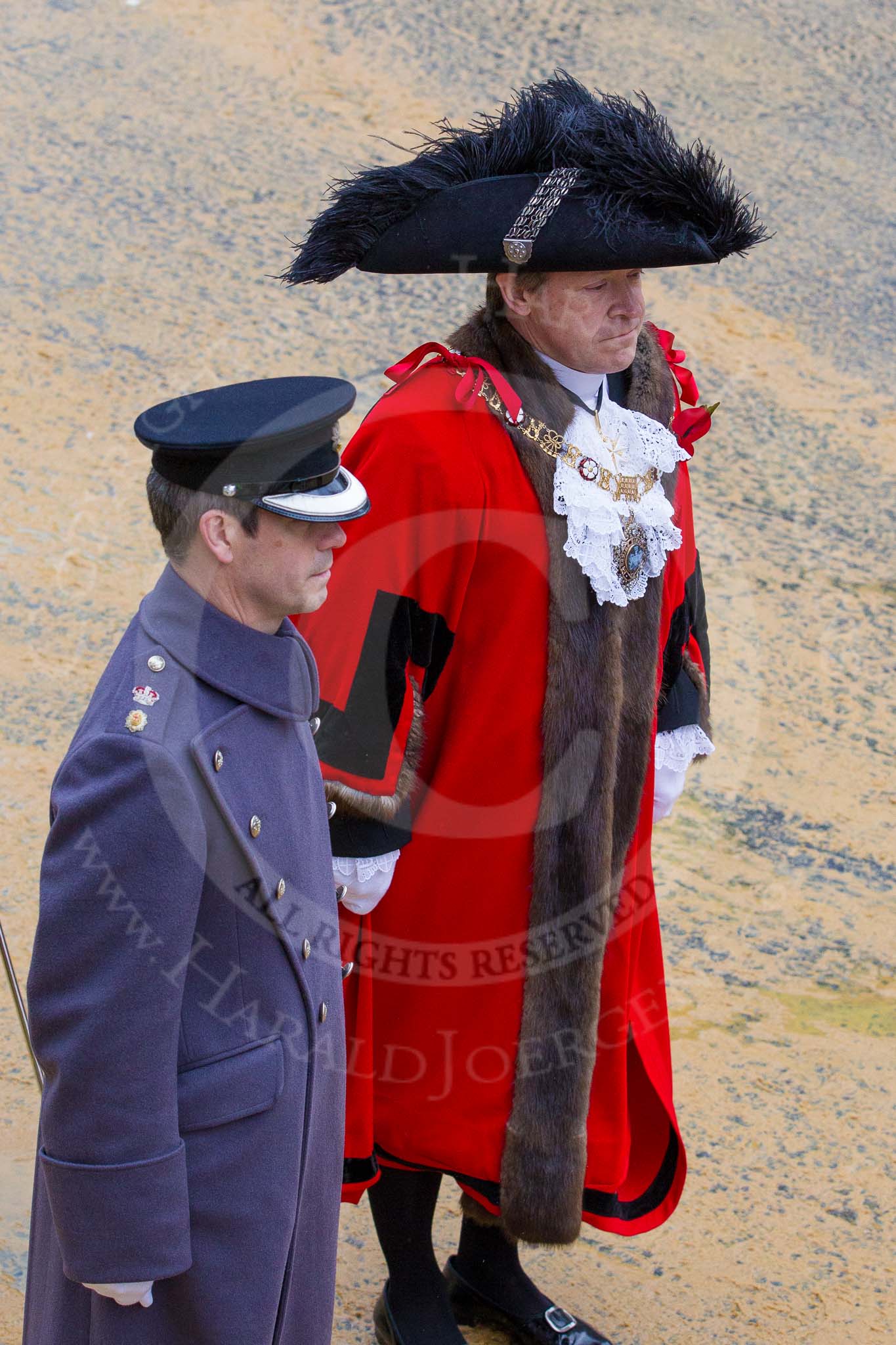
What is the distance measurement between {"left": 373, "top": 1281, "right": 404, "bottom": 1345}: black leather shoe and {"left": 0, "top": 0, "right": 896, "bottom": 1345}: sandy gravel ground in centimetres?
8

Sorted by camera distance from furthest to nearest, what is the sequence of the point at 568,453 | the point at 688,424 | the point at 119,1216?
the point at 688,424
the point at 568,453
the point at 119,1216

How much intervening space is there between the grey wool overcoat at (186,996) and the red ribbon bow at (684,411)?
0.93 metres

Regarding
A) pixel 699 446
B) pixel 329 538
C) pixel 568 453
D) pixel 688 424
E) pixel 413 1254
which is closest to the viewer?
pixel 329 538

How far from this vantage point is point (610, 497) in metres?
2.26

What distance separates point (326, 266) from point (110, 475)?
11.7ft

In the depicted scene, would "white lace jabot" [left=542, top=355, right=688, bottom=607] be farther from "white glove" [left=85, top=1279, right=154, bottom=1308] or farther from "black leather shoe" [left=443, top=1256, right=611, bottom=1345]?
"black leather shoe" [left=443, top=1256, right=611, bottom=1345]

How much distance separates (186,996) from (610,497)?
1045mm

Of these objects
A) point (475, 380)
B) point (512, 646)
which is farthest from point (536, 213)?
point (512, 646)

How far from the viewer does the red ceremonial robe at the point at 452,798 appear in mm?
2180

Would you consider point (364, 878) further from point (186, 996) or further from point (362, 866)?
point (186, 996)

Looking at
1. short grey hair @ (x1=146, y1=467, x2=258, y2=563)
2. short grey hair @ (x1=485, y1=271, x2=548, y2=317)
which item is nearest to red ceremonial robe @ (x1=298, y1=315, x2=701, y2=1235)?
short grey hair @ (x1=485, y1=271, x2=548, y2=317)

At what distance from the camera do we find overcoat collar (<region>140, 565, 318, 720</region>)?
5.39ft

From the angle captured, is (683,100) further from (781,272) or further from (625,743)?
(625,743)

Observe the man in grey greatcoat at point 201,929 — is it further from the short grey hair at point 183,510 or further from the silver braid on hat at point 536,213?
the silver braid on hat at point 536,213
